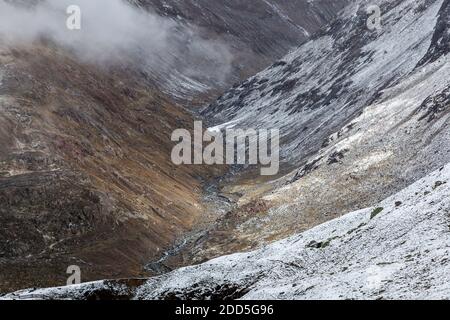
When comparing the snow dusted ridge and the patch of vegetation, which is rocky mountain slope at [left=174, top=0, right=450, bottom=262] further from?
the snow dusted ridge

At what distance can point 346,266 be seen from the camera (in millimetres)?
37219

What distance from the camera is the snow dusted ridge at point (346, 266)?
31547mm

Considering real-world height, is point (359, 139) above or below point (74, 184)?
above

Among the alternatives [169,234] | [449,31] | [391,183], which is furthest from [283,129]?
[391,183]

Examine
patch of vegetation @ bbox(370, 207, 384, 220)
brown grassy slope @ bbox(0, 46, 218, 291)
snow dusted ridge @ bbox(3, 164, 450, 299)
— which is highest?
brown grassy slope @ bbox(0, 46, 218, 291)

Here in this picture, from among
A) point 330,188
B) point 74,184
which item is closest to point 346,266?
point 330,188

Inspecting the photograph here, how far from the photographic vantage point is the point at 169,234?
98.2m

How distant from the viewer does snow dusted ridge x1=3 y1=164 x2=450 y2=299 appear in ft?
104

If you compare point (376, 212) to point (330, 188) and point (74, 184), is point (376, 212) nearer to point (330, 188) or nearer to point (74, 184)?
point (330, 188)

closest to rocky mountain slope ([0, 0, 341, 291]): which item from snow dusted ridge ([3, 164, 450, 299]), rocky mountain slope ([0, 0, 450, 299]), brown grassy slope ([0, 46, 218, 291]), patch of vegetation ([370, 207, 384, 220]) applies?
brown grassy slope ([0, 46, 218, 291])

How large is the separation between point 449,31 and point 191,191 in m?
63.7

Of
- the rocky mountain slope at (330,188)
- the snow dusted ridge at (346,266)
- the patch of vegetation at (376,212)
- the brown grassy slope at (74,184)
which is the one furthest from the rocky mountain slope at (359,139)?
the snow dusted ridge at (346,266)

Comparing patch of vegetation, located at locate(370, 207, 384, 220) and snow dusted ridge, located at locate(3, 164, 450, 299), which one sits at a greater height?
patch of vegetation, located at locate(370, 207, 384, 220)
